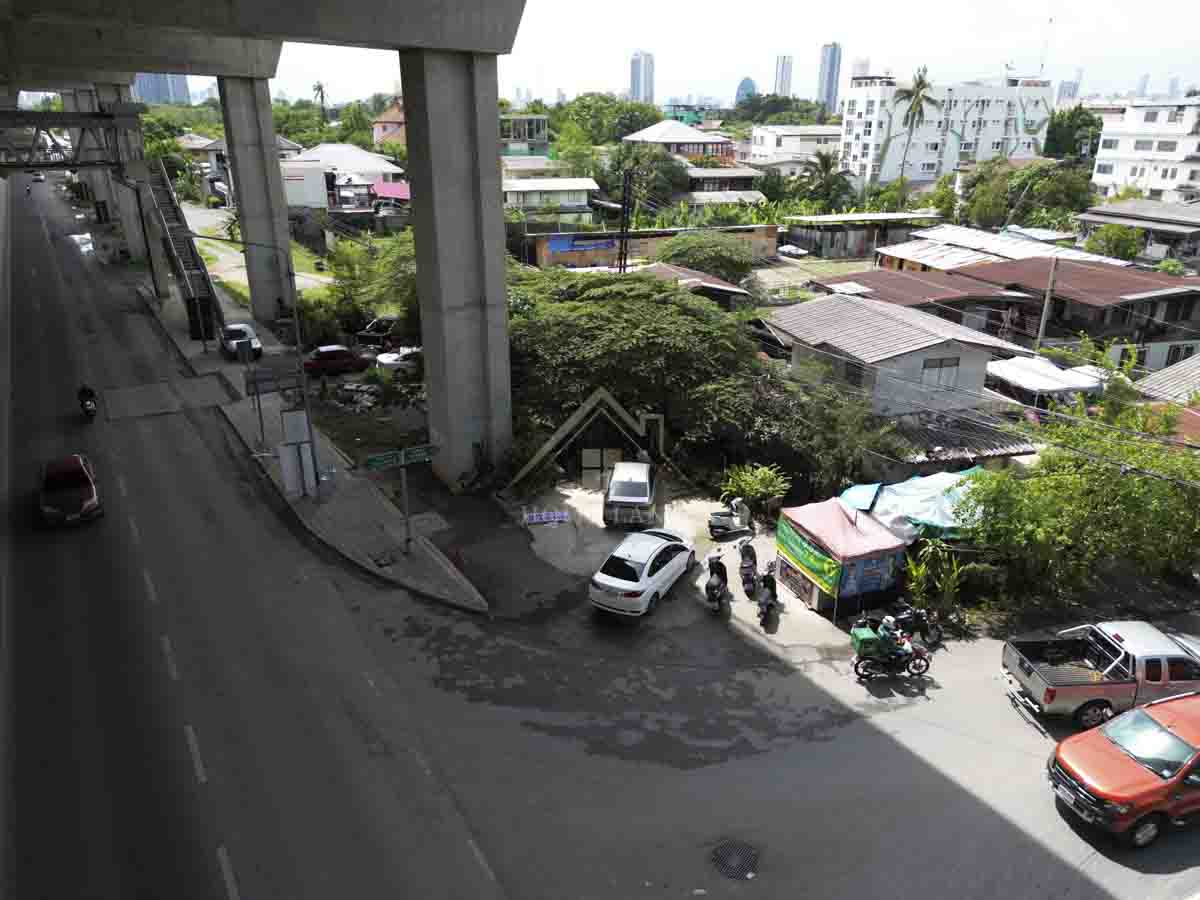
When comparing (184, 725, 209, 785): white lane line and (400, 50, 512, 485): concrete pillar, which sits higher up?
(400, 50, 512, 485): concrete pillar

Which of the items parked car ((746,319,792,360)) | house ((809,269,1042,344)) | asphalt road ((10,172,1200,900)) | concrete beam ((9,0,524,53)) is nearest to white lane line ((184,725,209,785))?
asphalt road ((10,172,1200,900))

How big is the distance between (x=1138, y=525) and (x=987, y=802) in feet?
29.7

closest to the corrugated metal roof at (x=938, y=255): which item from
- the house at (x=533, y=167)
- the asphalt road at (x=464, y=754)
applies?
the house at (x=533, y=167)

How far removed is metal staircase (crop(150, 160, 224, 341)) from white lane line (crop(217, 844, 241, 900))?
28.9 metres

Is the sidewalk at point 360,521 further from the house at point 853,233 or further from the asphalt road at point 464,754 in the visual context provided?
the house at point 853,233

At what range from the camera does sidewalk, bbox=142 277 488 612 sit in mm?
18703

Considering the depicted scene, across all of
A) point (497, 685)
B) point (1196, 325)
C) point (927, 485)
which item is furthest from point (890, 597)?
point (1196, 325)

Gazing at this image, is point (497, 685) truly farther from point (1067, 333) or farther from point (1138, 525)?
point (1067, 333)

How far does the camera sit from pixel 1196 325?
43375mm

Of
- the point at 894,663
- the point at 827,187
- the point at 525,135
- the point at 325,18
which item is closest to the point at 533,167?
the point at 525,135

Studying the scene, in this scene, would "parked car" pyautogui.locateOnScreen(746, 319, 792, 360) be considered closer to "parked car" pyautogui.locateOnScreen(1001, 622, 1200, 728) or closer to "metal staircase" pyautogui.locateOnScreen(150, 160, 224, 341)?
"parked car" pyautogui.locateOnScreen(1001, 622, 1200, 728)

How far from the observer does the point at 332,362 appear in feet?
108

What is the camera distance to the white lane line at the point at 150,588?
1734 cm

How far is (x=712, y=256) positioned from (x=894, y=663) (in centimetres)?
3362
